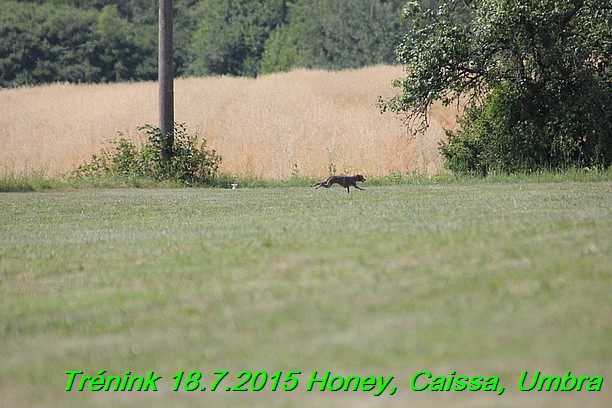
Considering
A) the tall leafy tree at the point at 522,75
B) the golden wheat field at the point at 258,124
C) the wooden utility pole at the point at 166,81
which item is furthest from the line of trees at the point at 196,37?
the tall leafy tree at the point at 522,75

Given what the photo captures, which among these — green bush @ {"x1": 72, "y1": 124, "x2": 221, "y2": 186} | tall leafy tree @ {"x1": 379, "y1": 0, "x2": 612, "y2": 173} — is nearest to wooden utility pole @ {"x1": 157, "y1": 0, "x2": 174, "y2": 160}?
green bush @ {"x1": 72, "y1": 124, "x2": 221, "y2": 186}

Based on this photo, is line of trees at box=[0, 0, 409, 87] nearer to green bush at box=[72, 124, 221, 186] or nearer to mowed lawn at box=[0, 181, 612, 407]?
green bush at box=[72, 124, 221, 186]

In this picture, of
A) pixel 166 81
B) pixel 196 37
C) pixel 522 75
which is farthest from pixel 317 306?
pixel 196 37

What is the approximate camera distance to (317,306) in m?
6.20

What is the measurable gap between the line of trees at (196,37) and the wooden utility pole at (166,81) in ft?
154

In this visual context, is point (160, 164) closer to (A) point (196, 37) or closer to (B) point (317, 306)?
(B) point (317, 306)

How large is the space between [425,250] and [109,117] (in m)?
31.0

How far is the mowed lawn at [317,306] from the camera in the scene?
4.84m

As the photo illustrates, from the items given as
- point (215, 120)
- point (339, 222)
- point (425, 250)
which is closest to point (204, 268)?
point (425, 250)

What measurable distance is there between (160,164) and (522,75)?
8.63m

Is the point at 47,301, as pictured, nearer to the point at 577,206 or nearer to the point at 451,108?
the point at 577,206

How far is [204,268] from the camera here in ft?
26.0

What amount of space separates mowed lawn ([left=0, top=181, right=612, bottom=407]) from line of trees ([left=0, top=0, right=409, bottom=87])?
2404 inches

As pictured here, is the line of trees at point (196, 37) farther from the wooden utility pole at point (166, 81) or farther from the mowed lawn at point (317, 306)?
the mowed lawn at point (317, 306)
